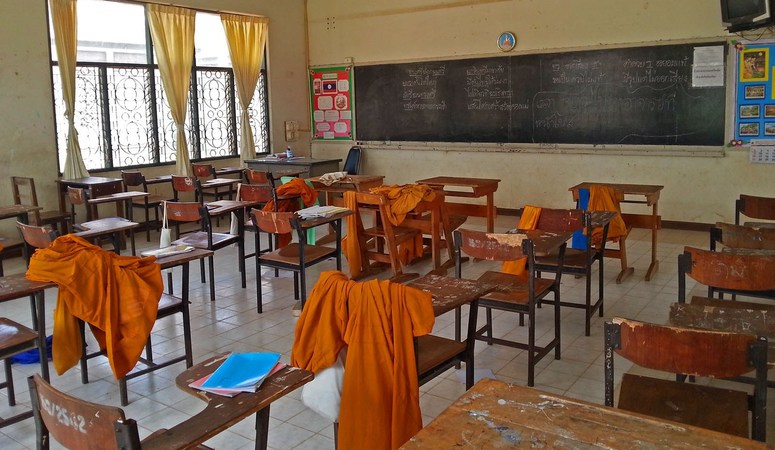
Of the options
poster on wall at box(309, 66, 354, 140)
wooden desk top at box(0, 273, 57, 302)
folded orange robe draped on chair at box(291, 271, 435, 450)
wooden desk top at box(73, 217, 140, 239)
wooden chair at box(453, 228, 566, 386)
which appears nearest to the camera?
folded orange robe draped on chair at box(291, 271, 435, 450)

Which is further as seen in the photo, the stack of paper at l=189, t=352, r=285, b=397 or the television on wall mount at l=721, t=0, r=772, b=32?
the television on wall mount at l=721, t=0, r=772, b=32

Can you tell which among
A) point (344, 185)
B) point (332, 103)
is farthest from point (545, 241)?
point (332, 103)

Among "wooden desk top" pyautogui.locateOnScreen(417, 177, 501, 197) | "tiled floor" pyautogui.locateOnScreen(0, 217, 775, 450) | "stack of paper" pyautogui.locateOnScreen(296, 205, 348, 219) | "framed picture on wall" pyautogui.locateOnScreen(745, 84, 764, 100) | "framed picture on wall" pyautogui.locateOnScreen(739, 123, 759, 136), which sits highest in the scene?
"framed picture on wall" pyautogui.locateOnScreen(745, 84, 764, 100)

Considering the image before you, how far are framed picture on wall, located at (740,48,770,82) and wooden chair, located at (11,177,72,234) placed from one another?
6.79m

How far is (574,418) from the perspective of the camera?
5.38 feet

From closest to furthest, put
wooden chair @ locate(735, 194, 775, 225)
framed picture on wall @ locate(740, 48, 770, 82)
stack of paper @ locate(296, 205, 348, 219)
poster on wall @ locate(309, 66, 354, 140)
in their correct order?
wooden chair @ locate(735, 194, 775, 225), stack of paper @ locate(296, 205, 348, 219), framed picture on wall @ locate(740, 48, 770, 82), poster on wall @ locate(309, 66, 354, 140)

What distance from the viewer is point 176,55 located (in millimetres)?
8219

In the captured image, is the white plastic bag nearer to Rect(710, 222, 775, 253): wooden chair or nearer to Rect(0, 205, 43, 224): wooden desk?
Rect(710, 222, 775, 253): wooden chair

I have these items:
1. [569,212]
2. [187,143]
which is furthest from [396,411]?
[187,143]

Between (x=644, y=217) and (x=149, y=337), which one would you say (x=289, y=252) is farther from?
(x=644, y=217)

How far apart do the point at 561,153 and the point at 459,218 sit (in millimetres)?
2458

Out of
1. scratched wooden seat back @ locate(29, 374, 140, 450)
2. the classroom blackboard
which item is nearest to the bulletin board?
the classroom blackboard

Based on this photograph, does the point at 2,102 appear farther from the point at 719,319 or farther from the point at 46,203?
the point at 719,319

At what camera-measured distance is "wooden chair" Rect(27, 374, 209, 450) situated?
149cm
